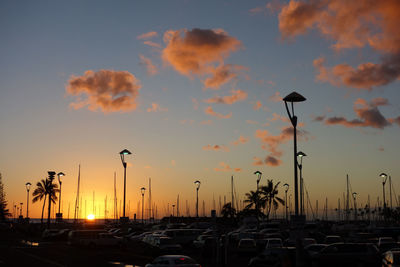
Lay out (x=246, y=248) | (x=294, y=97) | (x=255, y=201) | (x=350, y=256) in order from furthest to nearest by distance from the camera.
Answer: (x=255, y=201)
(x=246, y=248)
(x=350, y=256)
(x=294, y=97)

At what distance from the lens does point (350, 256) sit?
30.2 metres

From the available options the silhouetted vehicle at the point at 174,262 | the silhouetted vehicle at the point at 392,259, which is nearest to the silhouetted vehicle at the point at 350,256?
the silhouetted vehicle at the point at 392,259

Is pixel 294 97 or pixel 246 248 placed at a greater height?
pixel 294 97

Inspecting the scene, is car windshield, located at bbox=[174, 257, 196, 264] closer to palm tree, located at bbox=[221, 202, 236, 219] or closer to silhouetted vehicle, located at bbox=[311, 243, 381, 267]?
silhouetted vehicle, located at bbox=[311, 243, 381, 267]

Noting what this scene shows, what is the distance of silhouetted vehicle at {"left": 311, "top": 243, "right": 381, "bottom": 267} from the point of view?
30000 mm

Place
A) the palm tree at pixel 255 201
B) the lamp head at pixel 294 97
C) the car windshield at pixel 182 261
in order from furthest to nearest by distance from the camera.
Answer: the palm tree at pixel 255 201 < the lamp head at pixel 294 97 < the car windshield at pixel 182 261

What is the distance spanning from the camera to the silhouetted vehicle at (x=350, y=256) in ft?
98.4

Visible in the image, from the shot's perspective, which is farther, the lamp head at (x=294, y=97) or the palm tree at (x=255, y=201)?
the palm tree at (x=255, y=201)

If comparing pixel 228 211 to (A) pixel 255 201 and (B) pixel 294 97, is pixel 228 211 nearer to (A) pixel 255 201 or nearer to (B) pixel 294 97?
(A) pixel 255 201

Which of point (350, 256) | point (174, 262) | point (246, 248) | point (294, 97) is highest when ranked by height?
point (294, 97)

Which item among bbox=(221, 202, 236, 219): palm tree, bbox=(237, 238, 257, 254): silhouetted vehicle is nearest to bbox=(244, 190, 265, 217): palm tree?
bbox=(221, 202, 236, 219): palm tree

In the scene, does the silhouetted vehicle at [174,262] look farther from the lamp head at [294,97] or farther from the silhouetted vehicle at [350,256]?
the silhouetted vehicle at [350,256]

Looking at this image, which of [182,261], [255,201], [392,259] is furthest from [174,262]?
[255,201]

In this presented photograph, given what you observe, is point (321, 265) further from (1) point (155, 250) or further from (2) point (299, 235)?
(1) point (155, 250)
